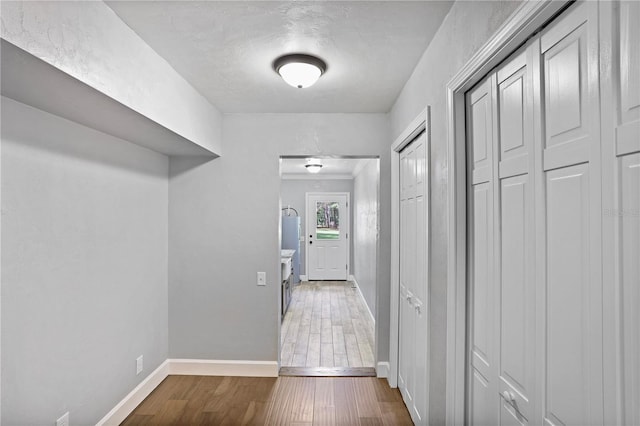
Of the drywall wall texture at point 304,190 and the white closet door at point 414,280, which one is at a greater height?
the drywall wall texture at point 304,190

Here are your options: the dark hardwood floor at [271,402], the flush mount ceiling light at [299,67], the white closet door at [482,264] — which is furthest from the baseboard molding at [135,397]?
the flush mount ceiling light at [299,67]

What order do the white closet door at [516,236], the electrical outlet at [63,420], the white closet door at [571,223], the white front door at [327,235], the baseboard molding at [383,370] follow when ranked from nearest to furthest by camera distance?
the white closet door at [571,223] → the white closet door at [516,236] → the electrical outlet at [63,420] → the baseboard molding at [383,370] → the white front door at [327,235]

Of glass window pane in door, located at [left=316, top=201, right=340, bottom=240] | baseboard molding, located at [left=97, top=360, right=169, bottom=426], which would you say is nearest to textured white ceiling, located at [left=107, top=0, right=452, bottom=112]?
baseboard molding, located at [left=97, top=360, right=169, bottom=426]

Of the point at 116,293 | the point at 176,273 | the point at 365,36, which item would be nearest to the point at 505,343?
the point at 365,36

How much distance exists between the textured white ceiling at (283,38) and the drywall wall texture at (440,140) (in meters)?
0.11

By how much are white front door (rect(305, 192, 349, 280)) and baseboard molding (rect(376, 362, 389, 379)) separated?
15.9 feet

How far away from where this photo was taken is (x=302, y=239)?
8008 mm

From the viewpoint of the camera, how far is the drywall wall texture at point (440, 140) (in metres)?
1.48

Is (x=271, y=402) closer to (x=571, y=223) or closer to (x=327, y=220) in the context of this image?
(x=571, y=223)

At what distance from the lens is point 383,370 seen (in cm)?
313

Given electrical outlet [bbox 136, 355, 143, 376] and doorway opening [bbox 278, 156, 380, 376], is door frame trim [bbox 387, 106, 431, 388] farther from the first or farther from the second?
electrical outlet [bbox 136, 355, 143, 376]

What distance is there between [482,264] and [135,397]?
2681mm

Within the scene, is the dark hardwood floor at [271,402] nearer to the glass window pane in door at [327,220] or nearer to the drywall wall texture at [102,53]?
the drywall wall texture at [102,53]

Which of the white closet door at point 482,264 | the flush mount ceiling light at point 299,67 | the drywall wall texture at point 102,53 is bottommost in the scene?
the white closet door at point 482,264
